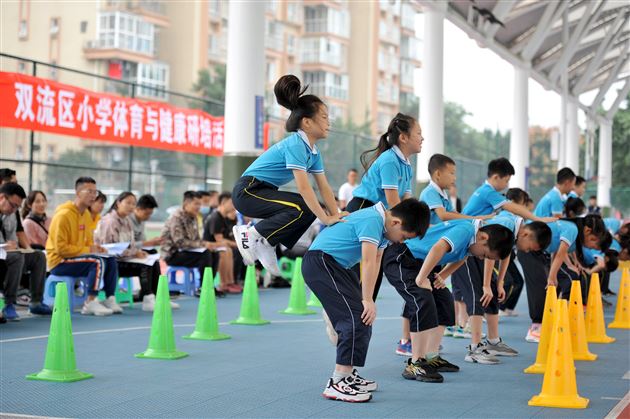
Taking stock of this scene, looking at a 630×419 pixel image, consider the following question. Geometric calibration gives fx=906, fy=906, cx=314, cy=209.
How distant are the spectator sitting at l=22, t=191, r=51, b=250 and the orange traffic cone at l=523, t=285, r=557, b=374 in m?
6.12

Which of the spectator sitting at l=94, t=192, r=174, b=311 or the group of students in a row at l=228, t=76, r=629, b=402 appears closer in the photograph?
the group of students in a row at l=228, t=76, r=629, b=402

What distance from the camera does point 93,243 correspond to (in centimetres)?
1010

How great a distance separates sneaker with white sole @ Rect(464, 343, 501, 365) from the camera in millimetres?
7254

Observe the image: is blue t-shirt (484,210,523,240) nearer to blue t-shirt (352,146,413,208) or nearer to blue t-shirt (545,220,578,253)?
blue t-shirt (352,146,413,208)

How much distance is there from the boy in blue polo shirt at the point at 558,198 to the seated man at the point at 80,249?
4.93 meters

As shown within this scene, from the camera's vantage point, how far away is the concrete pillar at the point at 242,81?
45.0 ft

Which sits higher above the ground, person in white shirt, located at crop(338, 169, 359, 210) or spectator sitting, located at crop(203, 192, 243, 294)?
person in white shirt, located at crop(338, 169, 359, 210)

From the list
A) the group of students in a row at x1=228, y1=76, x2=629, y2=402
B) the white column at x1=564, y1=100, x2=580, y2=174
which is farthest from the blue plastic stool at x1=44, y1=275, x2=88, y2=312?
the white column at x1=564, y1=100, x2=580, y2=174

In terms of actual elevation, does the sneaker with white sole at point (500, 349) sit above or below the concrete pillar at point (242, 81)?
below

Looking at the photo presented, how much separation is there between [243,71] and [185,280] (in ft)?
11.6

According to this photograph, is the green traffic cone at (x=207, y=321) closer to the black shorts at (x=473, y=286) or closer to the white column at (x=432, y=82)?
the black shorts at (x=473, y=286)

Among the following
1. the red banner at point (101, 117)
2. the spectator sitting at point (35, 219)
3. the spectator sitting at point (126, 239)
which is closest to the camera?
the spectator sitting at point (126, 239)

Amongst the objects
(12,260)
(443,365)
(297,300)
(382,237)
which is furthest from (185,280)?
(382,237)

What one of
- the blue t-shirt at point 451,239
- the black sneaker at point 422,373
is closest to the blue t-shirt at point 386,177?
the blue t-shirt at point 451,239
